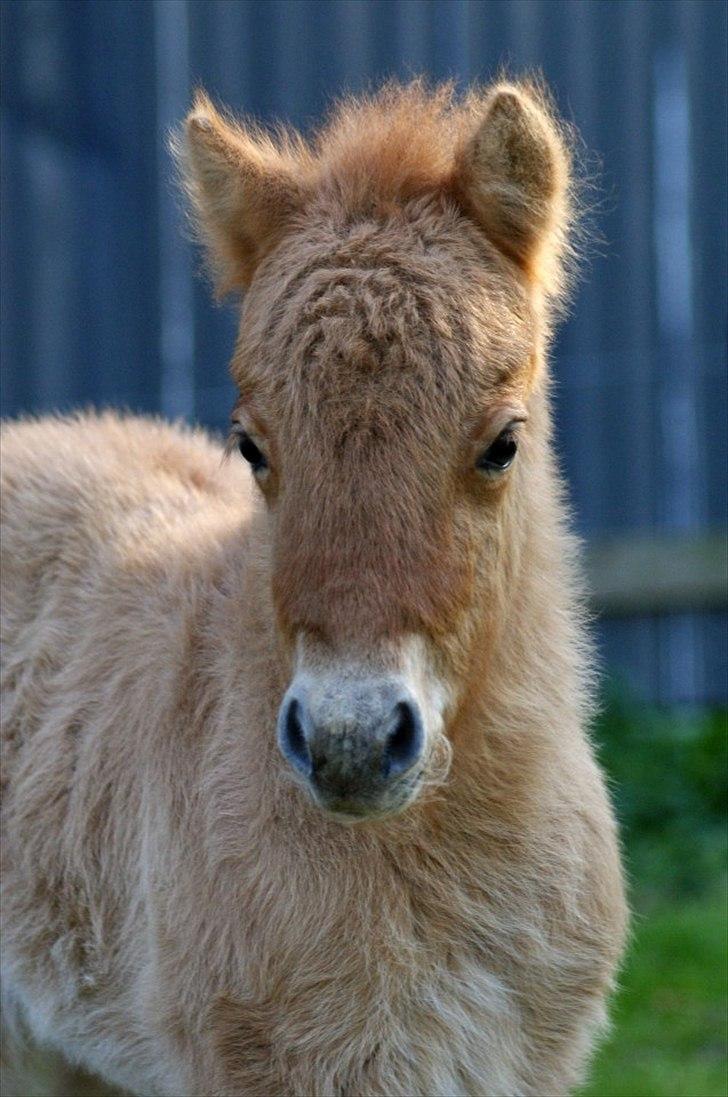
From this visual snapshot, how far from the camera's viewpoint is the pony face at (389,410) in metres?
3.22

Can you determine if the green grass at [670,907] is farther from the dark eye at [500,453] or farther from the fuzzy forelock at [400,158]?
the fuzzy forelock at [400,158]

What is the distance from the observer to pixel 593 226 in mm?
9047

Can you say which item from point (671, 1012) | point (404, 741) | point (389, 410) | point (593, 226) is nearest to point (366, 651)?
point (404, 741)

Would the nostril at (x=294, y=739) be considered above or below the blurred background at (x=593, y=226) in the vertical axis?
below

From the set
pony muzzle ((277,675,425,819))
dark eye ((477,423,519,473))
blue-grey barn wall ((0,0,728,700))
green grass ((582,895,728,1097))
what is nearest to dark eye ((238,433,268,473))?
dark eye ((477,423,519,473))

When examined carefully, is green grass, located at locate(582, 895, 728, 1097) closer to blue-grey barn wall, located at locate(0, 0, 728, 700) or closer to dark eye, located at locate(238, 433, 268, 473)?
blue-grey barn wall, located at locate(0, 0, 728, 700)

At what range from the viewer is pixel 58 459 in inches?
216

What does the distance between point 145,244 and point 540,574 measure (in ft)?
20.6

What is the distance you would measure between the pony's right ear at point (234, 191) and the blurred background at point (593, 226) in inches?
206

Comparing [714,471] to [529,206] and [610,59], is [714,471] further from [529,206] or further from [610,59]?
[529,206]

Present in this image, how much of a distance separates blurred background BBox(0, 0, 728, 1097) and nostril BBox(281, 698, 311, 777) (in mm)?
5971

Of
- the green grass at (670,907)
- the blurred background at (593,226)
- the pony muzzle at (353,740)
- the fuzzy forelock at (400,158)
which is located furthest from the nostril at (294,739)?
the blurred background at (593,226)

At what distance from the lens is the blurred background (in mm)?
9336

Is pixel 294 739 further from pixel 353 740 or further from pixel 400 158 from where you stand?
pixel 400 158
